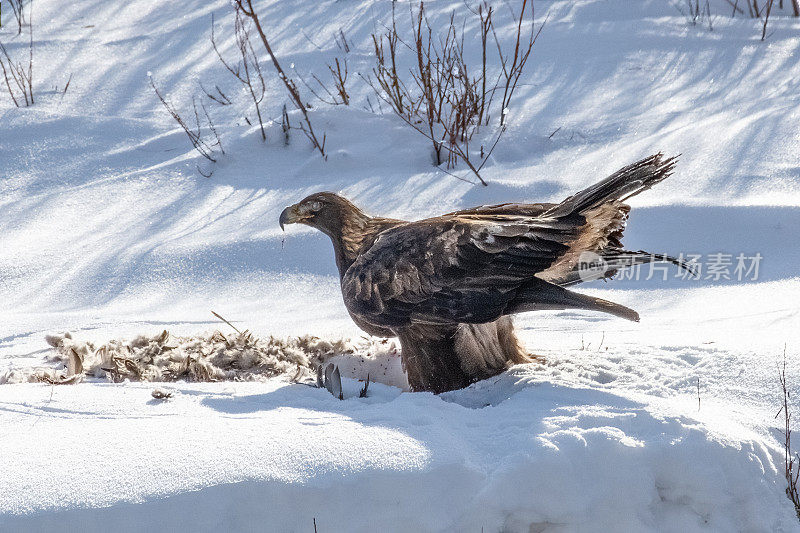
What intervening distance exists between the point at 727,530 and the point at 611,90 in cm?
505

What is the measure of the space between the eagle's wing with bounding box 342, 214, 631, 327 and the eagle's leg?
112 mm

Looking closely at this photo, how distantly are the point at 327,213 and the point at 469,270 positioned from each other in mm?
769

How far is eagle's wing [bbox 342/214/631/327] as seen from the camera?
2.70m

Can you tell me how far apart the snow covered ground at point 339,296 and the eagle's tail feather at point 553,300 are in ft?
0.80

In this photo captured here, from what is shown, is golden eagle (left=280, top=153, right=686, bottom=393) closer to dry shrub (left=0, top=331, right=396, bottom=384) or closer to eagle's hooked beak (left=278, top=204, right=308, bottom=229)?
eagle's hooked beak (left=278, top=204, right=308, bottom=229)

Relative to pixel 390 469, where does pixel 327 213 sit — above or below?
above

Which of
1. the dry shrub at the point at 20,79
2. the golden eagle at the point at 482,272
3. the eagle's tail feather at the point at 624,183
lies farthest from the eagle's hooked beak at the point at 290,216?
the dry shrub at the point at 20,79

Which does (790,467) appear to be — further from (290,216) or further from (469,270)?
(290,216)

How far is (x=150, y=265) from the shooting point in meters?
4.96

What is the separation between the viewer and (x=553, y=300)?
272 centimetres

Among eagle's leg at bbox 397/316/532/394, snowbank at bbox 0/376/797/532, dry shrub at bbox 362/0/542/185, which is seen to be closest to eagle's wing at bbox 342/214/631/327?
eagle's leg at bbox 397/316/532/394

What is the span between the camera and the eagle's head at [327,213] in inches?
129

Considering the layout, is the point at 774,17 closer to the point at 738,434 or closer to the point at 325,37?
the point at 325,37

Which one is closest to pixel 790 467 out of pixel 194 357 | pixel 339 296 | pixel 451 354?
pixel 451 354
